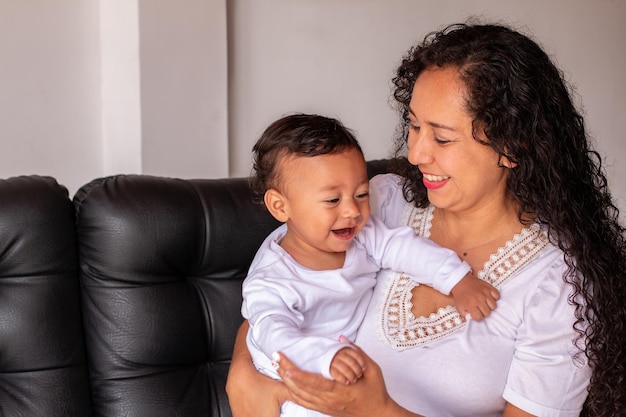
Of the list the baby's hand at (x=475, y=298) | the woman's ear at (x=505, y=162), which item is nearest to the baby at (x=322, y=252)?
the baby's hand at (x=475, y=298)

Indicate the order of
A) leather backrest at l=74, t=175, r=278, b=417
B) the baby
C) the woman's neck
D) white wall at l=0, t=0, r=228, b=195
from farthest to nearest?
white wall at l=0, t=0, r=228, b=195 → leather backrest at l=74, t=175, r=278, b=417 → the woman's neck → the baby

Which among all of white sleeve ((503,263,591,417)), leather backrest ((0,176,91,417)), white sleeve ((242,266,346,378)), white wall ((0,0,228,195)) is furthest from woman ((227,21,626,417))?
white wall ((0,0,228,195))

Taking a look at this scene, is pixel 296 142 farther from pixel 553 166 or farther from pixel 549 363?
pixel 549 363

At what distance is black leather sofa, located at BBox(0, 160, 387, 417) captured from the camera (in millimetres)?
2047

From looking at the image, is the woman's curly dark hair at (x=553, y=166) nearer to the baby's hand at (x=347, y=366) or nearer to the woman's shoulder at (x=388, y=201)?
the woman's shoulder at (x=388, y=201)

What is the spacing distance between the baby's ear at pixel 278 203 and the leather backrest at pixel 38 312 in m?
0.52

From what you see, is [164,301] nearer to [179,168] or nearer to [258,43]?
[179,168]

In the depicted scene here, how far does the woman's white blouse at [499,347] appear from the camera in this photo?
1.75m

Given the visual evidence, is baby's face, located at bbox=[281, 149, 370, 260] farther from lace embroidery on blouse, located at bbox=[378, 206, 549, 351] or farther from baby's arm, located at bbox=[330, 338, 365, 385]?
baby's arm, located at bbox=[330, 338, 365, 385]

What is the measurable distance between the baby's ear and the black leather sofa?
30 centimetres

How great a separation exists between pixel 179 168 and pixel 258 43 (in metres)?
0.65

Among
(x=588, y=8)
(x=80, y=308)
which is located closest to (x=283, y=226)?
(x=80, y=308)

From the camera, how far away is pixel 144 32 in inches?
118

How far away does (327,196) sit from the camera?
1891 mm
